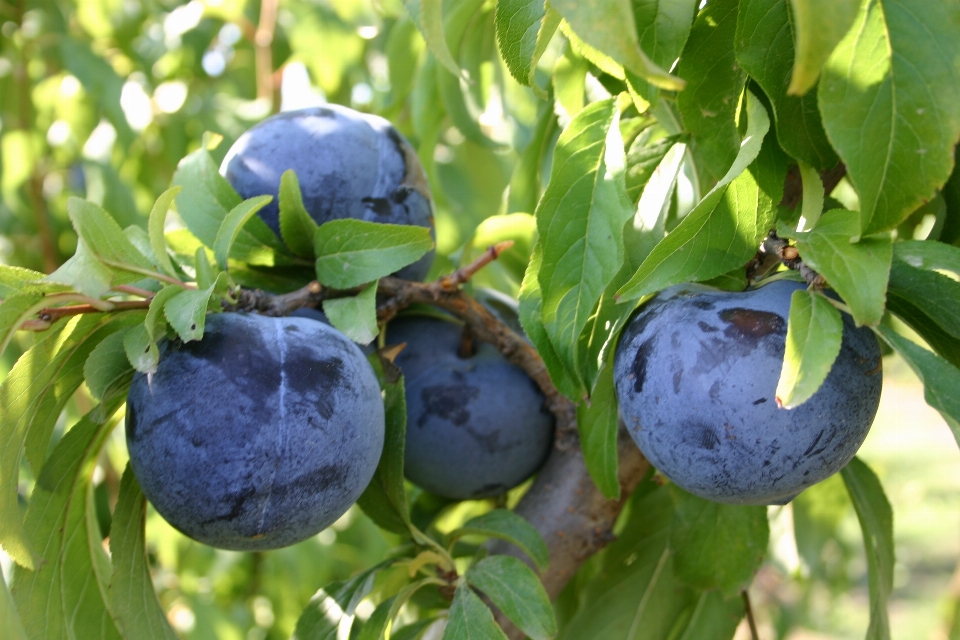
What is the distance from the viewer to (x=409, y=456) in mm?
939

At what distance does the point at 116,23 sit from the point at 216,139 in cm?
150

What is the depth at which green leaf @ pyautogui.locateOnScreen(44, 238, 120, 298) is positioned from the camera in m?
0.59

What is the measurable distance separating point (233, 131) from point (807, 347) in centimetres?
171

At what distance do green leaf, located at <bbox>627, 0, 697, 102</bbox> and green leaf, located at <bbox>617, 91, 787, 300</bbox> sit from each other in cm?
8

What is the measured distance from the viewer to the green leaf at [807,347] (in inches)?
19.6

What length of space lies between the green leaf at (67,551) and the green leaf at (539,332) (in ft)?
1.20

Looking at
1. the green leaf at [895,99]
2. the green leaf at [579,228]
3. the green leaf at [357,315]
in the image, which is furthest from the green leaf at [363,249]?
the green leaf at [895,99]

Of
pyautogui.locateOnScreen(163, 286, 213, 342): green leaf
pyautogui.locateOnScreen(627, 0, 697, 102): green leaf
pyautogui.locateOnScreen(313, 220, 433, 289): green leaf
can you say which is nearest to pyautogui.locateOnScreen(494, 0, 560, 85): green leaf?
pyautogui.locateOnScreen(627, 0, 697, 102): green leaf

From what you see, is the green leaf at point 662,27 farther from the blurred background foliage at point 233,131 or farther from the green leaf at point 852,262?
the blurred background foliage at point 233,131

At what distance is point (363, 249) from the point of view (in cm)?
74

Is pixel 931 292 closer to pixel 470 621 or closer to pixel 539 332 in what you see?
pixel 539 332

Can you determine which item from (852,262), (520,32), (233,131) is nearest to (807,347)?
(852,262)

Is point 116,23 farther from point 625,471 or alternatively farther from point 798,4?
point 798,4

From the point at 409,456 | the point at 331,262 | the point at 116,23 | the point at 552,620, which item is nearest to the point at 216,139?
the point at 331,262
